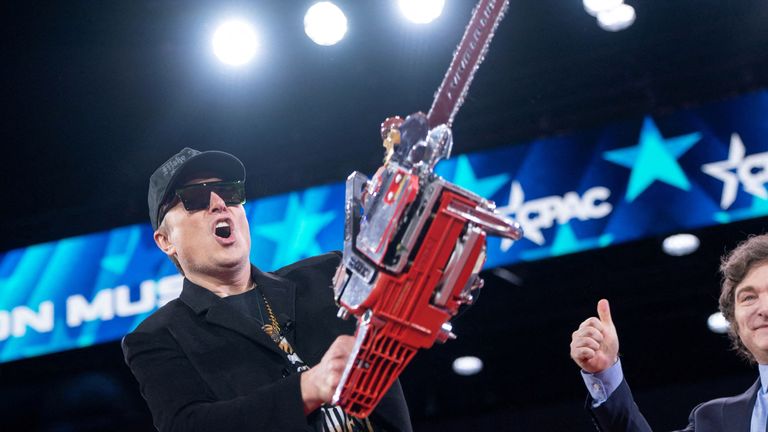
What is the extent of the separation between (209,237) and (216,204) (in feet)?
0.31

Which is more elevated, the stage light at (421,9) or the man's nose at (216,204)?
the stage light at (421,9)

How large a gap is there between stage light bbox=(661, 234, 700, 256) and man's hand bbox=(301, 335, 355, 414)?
12.2 ft

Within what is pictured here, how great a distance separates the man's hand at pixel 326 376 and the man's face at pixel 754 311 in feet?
4.19

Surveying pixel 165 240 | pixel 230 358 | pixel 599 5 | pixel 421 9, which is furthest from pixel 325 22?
pixel 230 358

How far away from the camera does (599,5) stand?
518 centimetres

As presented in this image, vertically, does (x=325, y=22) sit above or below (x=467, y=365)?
above

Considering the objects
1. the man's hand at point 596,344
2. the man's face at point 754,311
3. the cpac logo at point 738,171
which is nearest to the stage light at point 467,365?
the cpac logo at point 738,171

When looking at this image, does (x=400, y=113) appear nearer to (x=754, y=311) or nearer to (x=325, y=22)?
(x=325, y=22)

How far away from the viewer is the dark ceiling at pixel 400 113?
5.34 metres

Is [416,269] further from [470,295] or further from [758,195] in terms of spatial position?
[758,195]

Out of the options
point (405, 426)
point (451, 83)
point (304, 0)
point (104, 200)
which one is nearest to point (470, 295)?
point (451, 83)

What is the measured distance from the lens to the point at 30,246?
636 cm

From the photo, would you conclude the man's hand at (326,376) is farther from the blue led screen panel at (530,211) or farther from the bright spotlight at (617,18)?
the bright spotlight at (617,18)

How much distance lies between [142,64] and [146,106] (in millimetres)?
357
